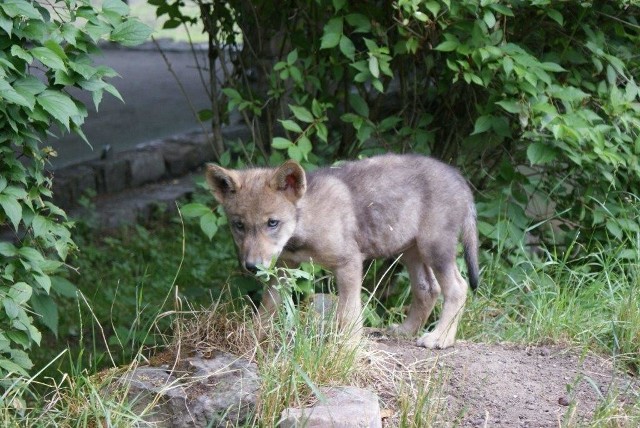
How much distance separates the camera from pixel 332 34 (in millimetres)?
6414

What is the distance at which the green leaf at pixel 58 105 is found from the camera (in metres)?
4.57

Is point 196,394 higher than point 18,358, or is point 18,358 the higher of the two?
point 18,358

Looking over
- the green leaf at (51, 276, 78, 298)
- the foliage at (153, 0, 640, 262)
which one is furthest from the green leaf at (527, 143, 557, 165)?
the green leaf at (51, 276, 78, 298)

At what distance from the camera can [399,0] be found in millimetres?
6074

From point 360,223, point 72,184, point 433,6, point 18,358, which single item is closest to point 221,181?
point 360,223

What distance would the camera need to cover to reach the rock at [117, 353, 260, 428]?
4.67 meters

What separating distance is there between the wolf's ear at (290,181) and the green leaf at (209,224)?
772 millimetres

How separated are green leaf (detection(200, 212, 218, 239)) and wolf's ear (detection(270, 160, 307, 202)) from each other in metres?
0.77

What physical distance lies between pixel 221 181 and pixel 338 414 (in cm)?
174

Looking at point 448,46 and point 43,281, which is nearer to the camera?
point 43,281

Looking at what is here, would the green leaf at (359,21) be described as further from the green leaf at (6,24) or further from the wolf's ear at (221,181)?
the green leaf at (6,24)

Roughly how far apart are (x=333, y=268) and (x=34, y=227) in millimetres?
1687

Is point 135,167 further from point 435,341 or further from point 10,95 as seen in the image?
point 10,95

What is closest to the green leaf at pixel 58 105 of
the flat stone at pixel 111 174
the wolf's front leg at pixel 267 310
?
the wolf's front leg at pixel 267 310
